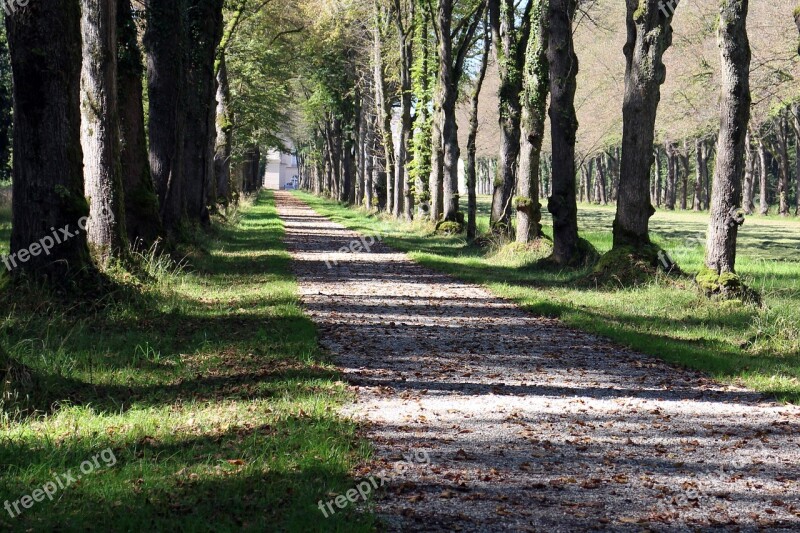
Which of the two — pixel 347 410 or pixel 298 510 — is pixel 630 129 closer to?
pixel 347 410

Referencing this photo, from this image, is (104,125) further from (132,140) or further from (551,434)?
(551,434)

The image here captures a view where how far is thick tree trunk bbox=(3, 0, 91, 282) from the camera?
32.9 ft

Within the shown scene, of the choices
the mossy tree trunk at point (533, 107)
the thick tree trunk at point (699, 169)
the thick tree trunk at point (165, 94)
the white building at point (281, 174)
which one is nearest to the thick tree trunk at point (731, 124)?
the mossy tree trunk at point (533, 107)

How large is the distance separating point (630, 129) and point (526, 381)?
8648 millimetres

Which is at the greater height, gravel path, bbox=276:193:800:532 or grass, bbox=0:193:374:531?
grass, bbox=0:193:374:531

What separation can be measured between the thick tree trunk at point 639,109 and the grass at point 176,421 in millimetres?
6954

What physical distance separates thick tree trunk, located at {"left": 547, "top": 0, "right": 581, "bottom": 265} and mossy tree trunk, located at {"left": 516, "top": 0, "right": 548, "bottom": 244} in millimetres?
1078

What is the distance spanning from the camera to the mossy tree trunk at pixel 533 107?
65.8 feet

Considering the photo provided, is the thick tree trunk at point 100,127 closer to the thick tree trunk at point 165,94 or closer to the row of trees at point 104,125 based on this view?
the row of trees at point 104,125

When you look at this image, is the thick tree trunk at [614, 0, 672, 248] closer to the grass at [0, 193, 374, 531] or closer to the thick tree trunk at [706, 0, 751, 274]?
the thick tree trunk at [706, 0, 751, 274]

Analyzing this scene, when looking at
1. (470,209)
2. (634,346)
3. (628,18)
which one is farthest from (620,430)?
(470,209)

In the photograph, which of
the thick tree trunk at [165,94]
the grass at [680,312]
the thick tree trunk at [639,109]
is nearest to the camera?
the grass at [680,312]

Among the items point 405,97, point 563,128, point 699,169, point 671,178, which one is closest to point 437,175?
point 405,97

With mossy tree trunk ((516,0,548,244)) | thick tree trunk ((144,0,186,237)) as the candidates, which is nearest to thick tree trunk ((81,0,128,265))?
thick tree trunk ((144,0,186,237))
